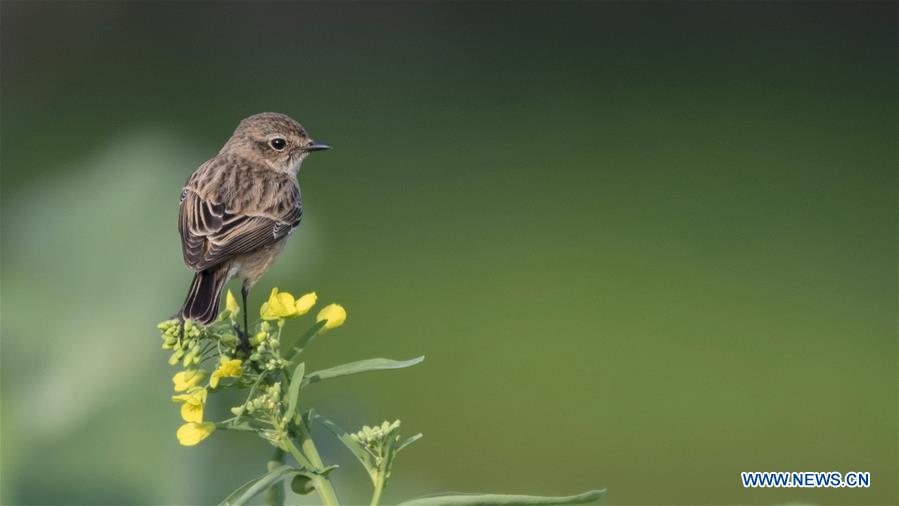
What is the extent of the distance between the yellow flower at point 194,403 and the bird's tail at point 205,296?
0.14m

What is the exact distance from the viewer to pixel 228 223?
218 centimetres

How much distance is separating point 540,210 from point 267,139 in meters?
3.82

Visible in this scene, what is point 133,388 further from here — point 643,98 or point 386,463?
point 643,98

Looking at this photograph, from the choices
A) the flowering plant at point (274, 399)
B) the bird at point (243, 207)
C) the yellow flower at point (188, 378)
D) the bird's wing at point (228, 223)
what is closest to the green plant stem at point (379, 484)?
the flowering plant at point (274, 399)

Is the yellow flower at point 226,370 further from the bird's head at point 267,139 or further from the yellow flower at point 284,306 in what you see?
the bird's head at point 267,139

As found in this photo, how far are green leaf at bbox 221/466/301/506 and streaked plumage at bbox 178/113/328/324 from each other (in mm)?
580

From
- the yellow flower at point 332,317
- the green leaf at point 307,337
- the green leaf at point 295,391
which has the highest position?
the yellow flower at point 332,317

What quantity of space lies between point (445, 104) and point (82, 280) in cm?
483

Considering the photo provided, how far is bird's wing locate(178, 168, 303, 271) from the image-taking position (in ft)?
6.70

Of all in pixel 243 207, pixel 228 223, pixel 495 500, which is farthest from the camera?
pixel 243 207

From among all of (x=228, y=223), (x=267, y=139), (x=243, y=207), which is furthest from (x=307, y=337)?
(x=267, y=139)

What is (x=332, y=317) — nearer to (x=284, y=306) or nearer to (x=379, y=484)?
(x=284, y=306)

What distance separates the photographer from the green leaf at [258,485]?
3.40 feet

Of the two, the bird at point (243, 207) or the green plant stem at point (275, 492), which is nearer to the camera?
the green plant stem at point (275, 492)
